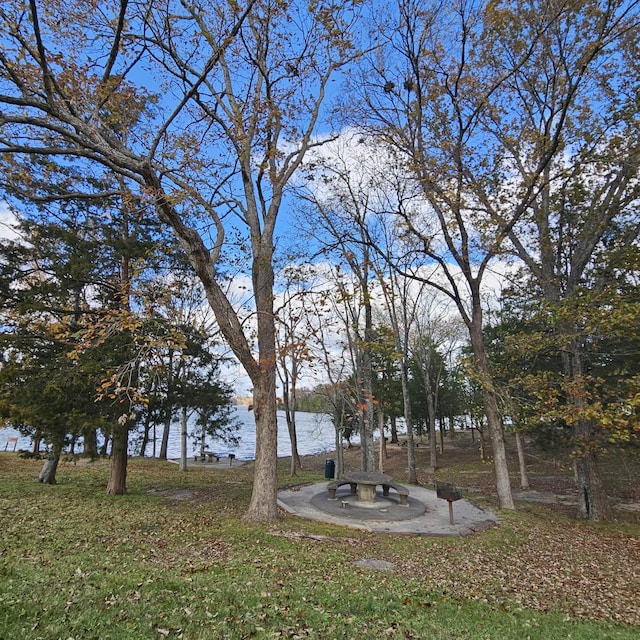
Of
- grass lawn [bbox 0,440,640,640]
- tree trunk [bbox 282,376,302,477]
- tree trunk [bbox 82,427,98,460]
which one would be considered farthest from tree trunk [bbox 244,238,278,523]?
tree trunk [bbox 282,376,302,477]

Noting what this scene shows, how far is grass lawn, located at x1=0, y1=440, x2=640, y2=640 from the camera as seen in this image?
3.54m

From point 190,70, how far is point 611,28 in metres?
8.85

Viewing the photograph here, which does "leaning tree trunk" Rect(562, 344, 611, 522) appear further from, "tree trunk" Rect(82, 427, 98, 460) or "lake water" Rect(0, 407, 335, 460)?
"tree trunk" Rect(82, 427, 98, 460)

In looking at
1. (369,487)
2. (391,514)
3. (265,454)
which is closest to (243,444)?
(369,487)

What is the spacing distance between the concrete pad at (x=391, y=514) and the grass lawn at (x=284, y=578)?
53 centimetres

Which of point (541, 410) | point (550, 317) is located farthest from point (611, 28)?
point (541, 410)

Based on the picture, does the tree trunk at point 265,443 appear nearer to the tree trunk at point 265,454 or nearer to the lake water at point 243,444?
the tree trunk at point 265,454

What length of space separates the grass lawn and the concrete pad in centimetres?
53

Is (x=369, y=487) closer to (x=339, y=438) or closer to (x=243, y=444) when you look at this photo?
(x=339, y=438)

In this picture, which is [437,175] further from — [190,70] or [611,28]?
[190,70]

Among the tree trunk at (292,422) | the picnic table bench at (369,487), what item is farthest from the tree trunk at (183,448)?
the picnic table bench at (369,487)

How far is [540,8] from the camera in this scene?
948 cm

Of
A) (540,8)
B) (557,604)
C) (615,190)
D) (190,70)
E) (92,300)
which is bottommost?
(557,604)

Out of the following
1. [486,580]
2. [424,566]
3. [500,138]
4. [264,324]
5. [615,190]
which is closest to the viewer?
[486,580]
